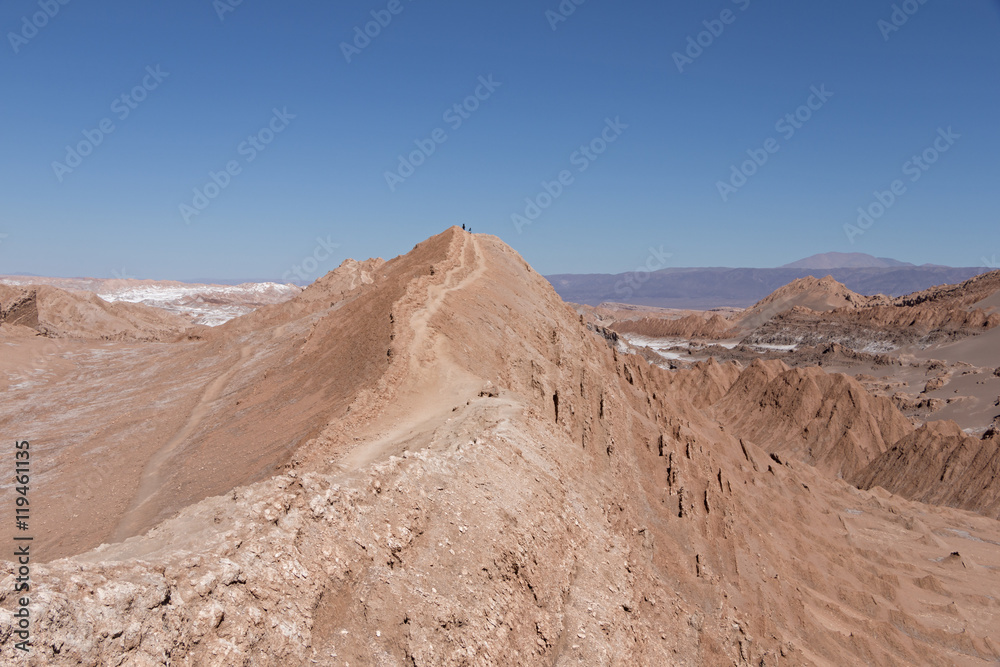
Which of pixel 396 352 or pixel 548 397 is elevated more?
pixel 396 352

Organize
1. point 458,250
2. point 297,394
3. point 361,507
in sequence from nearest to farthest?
1. point 361,507
2. point 297,394
3. point 458,250

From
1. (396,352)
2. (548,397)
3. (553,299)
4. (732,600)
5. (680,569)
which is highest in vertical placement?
(553,299)

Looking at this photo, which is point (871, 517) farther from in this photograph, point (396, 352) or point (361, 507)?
point (361, 507)

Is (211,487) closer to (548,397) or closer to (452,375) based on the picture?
(452,375)

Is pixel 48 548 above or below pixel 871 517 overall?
above

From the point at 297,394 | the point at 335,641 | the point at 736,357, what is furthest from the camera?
the point at 736,357

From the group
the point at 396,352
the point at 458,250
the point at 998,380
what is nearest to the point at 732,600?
the point at 396,352

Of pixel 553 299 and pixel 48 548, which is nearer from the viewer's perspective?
pixel 48 548

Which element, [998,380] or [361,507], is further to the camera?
[998,380]

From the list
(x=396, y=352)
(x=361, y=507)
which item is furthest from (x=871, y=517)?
(x=361, y=507)
